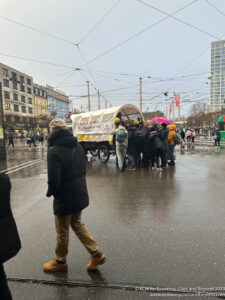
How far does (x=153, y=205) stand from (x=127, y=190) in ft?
4.53

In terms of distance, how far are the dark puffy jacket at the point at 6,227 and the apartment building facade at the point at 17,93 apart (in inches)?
2199

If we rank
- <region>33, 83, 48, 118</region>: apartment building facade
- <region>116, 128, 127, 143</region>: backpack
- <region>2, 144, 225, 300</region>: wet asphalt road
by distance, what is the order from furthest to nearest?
<region>33, 83, 48, 118</region>: apartment building facade < <region>116, 128, 127, 143</region>: backpack < <region>2, 144, 225, 300</region>: wet asphalt road

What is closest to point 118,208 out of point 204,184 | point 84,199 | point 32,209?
point 32,209

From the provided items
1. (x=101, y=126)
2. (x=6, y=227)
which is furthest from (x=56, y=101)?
(x=6, y=227)

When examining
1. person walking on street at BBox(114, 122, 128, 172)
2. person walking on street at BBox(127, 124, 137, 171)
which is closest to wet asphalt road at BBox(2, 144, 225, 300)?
person walking on street at BBox(114, 122, 128, 172)

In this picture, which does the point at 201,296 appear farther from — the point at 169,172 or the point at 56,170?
the point at 169,172

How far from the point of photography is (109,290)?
238 cm

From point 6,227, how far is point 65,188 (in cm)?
92

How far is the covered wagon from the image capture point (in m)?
11.0

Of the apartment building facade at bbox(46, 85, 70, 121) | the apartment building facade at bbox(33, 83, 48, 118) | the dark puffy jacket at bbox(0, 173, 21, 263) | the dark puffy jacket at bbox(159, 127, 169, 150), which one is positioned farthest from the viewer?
the apartment building facade at bbox(46, 85, 70, 121)

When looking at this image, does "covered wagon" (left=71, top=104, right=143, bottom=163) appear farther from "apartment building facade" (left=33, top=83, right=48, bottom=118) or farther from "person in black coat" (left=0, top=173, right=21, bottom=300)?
"apartment building facade" (left=33, top=83, right=48, bottom=118)

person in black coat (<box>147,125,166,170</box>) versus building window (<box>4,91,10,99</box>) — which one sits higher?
building window (<box>4,91,10,99</box>)

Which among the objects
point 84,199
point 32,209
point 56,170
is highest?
point 56,170

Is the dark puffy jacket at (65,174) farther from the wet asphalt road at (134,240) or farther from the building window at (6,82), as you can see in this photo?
the building window at (6,82)
